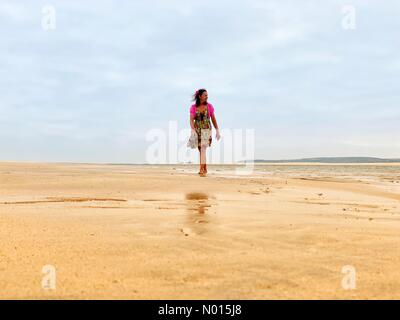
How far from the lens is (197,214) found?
3838 mm

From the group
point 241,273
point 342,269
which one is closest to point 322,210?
point 342,269

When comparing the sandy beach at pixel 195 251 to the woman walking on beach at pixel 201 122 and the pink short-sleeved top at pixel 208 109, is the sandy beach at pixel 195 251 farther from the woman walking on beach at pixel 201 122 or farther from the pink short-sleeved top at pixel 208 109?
the pink short-sleeved top at pixel 208 109

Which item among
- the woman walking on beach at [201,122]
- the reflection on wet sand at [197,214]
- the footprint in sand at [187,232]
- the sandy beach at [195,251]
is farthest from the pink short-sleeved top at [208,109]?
the footprint in sand at [187,232]

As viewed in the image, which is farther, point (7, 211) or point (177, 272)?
point (7, 211)

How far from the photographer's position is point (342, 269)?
2070mm

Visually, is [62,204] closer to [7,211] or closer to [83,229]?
[7,211]

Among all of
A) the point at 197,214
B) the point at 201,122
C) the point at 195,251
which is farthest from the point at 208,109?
the point at 195,251

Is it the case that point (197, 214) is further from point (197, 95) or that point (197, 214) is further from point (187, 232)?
point (197, 95)

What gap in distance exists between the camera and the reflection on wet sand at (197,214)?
305cm

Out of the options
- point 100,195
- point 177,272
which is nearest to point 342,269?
point 177,272

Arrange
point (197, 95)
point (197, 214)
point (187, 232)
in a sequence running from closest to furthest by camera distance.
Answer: point (187, 232), point (197, 214), point (197, 95)

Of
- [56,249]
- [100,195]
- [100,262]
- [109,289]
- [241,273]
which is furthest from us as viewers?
[100,195]
